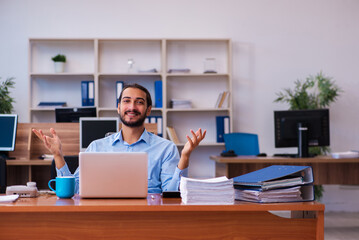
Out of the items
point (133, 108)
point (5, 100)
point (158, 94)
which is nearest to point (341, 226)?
point (158, 94)

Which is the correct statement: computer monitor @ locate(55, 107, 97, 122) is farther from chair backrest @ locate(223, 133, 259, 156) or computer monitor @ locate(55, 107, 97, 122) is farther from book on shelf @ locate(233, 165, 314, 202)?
book on shelf @ locate(233, 165, 314, 202)

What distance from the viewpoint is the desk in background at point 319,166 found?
435 centimetres

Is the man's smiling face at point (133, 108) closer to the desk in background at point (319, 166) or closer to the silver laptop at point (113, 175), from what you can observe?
the silver laptop at point (113, 175)

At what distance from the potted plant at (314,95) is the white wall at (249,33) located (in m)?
0.13

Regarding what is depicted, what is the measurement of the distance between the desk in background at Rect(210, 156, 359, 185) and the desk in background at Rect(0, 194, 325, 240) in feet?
8.53

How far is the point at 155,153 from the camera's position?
2.46m

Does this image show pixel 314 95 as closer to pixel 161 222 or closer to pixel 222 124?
pixel 222 124

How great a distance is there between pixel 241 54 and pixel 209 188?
176 inches

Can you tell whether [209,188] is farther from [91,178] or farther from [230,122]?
[230,122]

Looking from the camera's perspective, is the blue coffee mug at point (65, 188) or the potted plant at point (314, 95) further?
the potted plant at point (314, 95)

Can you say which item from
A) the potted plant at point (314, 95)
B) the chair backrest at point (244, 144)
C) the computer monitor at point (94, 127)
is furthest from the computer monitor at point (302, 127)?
the computer monitor at point (94, 127)

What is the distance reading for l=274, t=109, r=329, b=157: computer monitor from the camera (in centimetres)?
452

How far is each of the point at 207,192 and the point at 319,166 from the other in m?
2.95

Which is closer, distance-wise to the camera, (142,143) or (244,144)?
(142,143)
